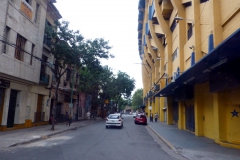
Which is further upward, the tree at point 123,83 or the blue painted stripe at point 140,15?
the blue painted stripe at point 140,15

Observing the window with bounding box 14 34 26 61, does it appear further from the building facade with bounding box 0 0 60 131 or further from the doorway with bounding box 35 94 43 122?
the doorway with bounding box 35 94 43 122

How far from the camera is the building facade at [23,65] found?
16.9m

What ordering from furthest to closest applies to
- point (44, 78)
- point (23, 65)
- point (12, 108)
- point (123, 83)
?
1. point (123, 83)
2. point (44, 78)
3. point (12, 108)
4. point (23, 65)

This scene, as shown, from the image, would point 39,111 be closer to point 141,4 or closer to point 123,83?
point 123,83

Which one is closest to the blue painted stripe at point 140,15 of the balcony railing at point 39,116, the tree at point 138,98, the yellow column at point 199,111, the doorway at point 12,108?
the balcony railing at point 39,116

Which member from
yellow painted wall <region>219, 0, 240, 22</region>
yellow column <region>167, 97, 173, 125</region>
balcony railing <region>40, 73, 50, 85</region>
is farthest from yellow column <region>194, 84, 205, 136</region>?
balcony railing <region>40, 73, 50, 85</region>

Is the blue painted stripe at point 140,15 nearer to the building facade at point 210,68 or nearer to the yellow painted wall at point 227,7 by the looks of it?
the building facade at point 210,68

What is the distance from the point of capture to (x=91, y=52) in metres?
22.3

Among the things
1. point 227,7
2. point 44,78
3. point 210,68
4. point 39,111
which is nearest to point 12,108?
point 44,78

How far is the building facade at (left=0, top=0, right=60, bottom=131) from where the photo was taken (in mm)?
16922

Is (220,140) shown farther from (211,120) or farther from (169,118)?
(169,118)

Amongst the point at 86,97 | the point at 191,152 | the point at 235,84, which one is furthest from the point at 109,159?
the point at 86,97

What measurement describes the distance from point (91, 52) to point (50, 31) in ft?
14.5

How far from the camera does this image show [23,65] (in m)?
19.3
